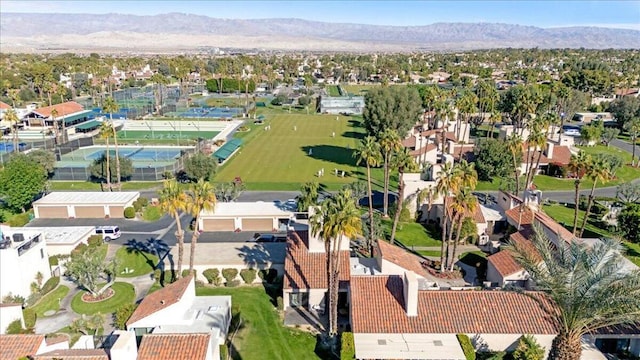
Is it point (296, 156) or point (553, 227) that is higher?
point (553, 227)

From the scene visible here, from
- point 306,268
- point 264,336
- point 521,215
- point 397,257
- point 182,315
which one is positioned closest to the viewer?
point 182,315

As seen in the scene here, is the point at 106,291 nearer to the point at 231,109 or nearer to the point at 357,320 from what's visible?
the point at 357,320

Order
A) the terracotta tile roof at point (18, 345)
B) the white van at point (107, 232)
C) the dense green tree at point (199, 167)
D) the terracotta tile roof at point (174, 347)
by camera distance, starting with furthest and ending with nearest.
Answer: the dense green tree at point (199, 167), the white van at point (107, 232), the terracotta tile roof at point (174, 347), the terracotta tile roof at point (18, 345)

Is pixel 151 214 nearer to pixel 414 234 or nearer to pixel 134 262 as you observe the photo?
pixel 134 262

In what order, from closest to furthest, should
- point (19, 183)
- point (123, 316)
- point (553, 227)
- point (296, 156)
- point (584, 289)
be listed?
point (584, 289) → point (123, 316) → point (553, 227) → point (19, 183) → point (296, 156)

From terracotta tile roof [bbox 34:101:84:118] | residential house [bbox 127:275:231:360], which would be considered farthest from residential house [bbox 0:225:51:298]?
terracotta tile roof [bbox 34:101:84:118]

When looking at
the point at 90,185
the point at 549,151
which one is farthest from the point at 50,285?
the point at 549,151

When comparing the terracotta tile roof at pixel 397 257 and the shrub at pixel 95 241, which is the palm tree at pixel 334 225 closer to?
the terracotta tile roof at pixel 397 257

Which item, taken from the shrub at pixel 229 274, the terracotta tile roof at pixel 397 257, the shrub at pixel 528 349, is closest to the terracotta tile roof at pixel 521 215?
the terracotta tile roof at pixel 397 257
